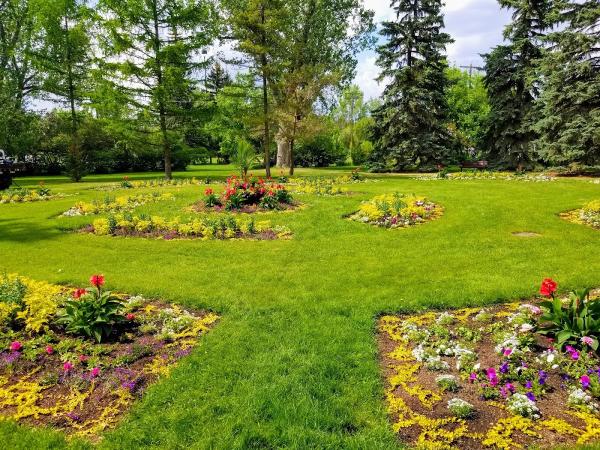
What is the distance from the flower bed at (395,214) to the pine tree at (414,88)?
1556 centimetres

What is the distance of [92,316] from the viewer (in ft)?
15.3

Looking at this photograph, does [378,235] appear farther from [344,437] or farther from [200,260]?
[344,437]

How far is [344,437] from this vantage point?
10.2ft

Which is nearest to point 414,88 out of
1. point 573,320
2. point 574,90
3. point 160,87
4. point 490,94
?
point 490,94

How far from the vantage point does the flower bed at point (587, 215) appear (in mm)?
9656

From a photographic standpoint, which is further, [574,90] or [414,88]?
[414,88]

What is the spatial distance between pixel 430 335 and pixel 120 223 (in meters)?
Answer: 8.00

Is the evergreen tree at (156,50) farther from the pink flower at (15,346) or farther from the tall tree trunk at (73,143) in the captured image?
the pink flower at (15,346)

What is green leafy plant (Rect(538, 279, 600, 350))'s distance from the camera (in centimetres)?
401

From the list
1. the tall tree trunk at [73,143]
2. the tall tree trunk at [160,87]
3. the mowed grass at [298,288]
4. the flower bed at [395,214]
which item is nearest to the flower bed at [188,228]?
the mowed grass at [298,288]

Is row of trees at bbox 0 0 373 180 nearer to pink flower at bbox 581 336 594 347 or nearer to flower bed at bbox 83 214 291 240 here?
flower bed at bbox 83 214 291 240

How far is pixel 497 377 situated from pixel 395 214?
7.05 meters

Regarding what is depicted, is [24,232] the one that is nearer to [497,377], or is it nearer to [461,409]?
[461,409]

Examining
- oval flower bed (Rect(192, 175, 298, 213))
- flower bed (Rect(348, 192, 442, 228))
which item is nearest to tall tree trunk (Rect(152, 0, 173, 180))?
oval flower bed (Rect(192, 175, 298, 213))
